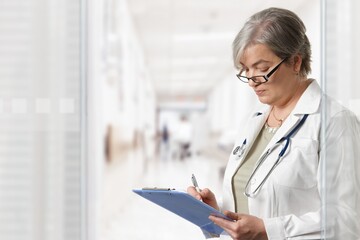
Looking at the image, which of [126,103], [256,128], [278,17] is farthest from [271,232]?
[126,103]

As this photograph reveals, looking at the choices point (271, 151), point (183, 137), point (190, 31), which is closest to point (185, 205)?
point (271, 151)

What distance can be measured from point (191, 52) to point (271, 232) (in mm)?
11369

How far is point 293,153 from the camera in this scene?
1624 millimetres

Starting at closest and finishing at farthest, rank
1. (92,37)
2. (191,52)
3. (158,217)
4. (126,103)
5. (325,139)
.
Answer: (325,139), (92,37), (158,217), (126,103), (191,52)

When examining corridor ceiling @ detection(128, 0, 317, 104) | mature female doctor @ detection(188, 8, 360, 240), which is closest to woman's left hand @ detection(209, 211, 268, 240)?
mature female doctor @ detection(188, 8, 360, 240)

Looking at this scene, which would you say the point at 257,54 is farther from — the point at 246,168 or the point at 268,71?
the point at 246,168

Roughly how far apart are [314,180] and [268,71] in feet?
1.32

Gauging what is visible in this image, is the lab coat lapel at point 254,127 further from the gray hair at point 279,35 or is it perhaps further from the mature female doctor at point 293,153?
the gray hair at point 279,35

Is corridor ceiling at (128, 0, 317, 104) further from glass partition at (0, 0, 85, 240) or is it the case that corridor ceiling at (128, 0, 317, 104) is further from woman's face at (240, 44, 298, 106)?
glass partition at (0, 0, 85, 240)

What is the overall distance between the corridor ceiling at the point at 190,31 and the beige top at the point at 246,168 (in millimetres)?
2100

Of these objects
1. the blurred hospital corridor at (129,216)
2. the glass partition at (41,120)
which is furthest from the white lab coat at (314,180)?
the blurred hospital corridor at (129,216)

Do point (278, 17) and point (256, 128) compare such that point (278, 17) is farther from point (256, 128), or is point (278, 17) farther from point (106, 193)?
point (106, 193)

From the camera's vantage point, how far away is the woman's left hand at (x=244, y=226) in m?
1.60

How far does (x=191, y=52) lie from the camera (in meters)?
12.8
